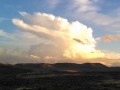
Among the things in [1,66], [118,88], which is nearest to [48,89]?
[118,88]

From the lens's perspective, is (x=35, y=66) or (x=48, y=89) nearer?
(x=48, y=89)

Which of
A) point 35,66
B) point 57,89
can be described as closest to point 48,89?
point 57,89

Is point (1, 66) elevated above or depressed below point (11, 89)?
above

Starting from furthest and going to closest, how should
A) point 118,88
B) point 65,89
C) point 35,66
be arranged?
point 35,66
point 118,88
point 65,89

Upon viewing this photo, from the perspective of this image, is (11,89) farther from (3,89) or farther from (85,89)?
(85,89)

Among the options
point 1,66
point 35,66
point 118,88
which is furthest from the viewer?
point 35,66

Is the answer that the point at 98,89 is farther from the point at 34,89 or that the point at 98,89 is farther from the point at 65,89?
the point at 34,89

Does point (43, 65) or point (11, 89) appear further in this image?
point (43, 65)

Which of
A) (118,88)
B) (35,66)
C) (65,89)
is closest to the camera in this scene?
(65,89)

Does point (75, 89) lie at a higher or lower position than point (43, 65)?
lower
